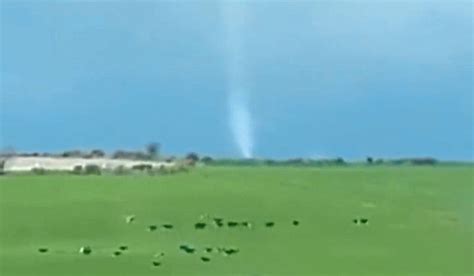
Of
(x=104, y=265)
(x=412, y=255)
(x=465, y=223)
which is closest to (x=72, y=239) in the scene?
(x=104, y=265)

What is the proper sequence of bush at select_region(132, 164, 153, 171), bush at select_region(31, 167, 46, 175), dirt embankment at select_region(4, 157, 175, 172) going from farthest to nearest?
bush at select_region(132, 164, 153, 171) < bush at select_region(31, 167, 46, 175) < dirt embankment at select_region(4, 157, 175, 172)

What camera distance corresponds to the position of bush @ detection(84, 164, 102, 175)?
5621 mm

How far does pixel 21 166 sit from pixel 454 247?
5.90 ft

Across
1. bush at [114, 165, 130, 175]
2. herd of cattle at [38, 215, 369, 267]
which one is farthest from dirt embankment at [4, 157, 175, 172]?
herd of cattle at [38, 215, 369, 267]

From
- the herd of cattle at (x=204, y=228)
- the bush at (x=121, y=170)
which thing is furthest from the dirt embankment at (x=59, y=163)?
the herd of cattle at (x=204, y=228)

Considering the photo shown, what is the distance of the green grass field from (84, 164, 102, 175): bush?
0.12ft

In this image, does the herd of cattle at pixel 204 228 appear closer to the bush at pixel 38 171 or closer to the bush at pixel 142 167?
the bush at pixel 38 171

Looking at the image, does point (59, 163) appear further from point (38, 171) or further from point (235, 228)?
point (235, 228)

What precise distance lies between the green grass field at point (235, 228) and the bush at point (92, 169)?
0.04 meters

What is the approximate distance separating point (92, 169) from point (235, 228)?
1.47 meters

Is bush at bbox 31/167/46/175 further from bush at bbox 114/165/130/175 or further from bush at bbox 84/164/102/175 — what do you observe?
bush at bbox 114/165/130/175

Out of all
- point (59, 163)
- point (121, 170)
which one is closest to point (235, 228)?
point (59, 163)

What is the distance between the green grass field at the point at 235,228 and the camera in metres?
3.99

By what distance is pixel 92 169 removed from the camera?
5801 millimetres
